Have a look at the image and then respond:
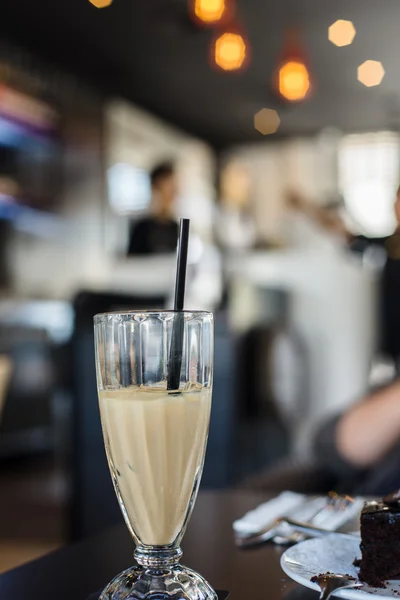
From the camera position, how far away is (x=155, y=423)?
2.31 ft

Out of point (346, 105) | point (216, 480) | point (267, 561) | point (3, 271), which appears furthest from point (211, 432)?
point (346, 105)

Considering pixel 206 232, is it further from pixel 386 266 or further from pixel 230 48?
pixel 386 266

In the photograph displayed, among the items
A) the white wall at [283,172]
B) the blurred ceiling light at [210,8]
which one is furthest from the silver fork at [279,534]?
the white wall at [283,172]

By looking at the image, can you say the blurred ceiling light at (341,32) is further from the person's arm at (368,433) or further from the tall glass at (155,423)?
the tall glass at (155,423)

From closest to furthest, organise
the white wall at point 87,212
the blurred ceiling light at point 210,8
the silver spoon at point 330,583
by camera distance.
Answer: the silver spoon at point 330,583 → the blurred ceiling light at point 210,8 → the white wall at point 87,212

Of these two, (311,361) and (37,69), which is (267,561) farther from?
(37,69)

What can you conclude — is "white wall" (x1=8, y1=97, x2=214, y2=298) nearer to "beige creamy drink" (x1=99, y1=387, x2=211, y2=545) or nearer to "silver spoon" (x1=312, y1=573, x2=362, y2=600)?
"beige creamy drink" (x1=99, y1=387, x2=211, y2=545)

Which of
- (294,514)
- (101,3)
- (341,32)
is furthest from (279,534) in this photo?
(341,32)

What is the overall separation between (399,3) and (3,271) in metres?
3.34

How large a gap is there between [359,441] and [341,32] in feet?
14.4

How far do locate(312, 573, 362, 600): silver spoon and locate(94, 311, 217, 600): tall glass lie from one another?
10cm

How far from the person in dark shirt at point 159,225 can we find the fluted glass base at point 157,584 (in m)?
4.31

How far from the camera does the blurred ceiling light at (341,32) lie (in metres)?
5.20

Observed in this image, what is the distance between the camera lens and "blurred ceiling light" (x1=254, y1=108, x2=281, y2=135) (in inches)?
288
